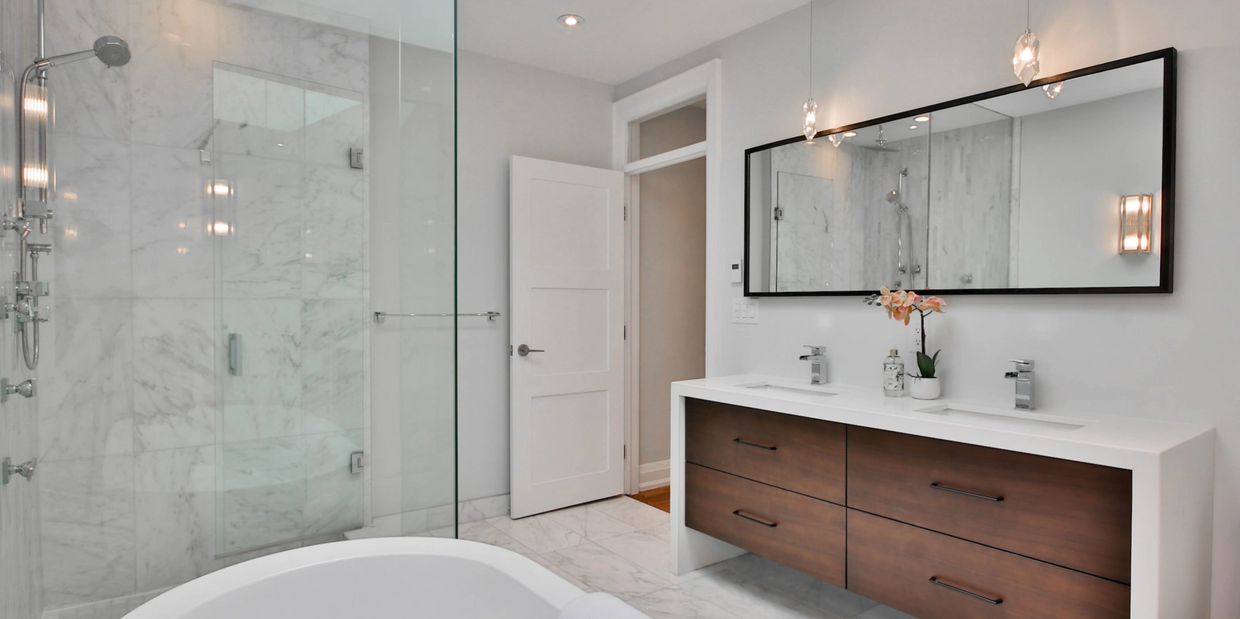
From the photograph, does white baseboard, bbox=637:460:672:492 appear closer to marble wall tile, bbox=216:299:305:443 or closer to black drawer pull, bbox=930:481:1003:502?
black drawer pull, bbox=930:481:1003:502

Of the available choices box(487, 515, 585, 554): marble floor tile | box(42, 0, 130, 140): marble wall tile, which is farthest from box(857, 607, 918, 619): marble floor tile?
box(42, 0, 130, 140): marble wall tile

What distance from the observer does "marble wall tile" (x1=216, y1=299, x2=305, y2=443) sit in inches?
71.3

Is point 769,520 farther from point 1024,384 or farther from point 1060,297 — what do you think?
point 1060,297

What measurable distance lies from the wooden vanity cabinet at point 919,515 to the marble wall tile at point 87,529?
1900 mm

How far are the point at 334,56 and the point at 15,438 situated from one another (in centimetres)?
128

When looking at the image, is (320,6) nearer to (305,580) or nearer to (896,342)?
(305,580)

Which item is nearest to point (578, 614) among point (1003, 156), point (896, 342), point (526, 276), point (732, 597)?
point (732, 597)

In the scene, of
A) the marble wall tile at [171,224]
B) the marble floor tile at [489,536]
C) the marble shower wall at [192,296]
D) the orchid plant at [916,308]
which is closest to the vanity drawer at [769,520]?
the orchid plant at [916,308]

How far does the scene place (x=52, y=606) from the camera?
1.69 metres

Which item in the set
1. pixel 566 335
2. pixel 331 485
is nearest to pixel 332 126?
pixel 331 485

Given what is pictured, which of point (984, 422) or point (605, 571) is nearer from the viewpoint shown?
point (984, 422)

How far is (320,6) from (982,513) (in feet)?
7.79

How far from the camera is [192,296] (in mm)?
1758

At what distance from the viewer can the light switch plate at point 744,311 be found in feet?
9.86
